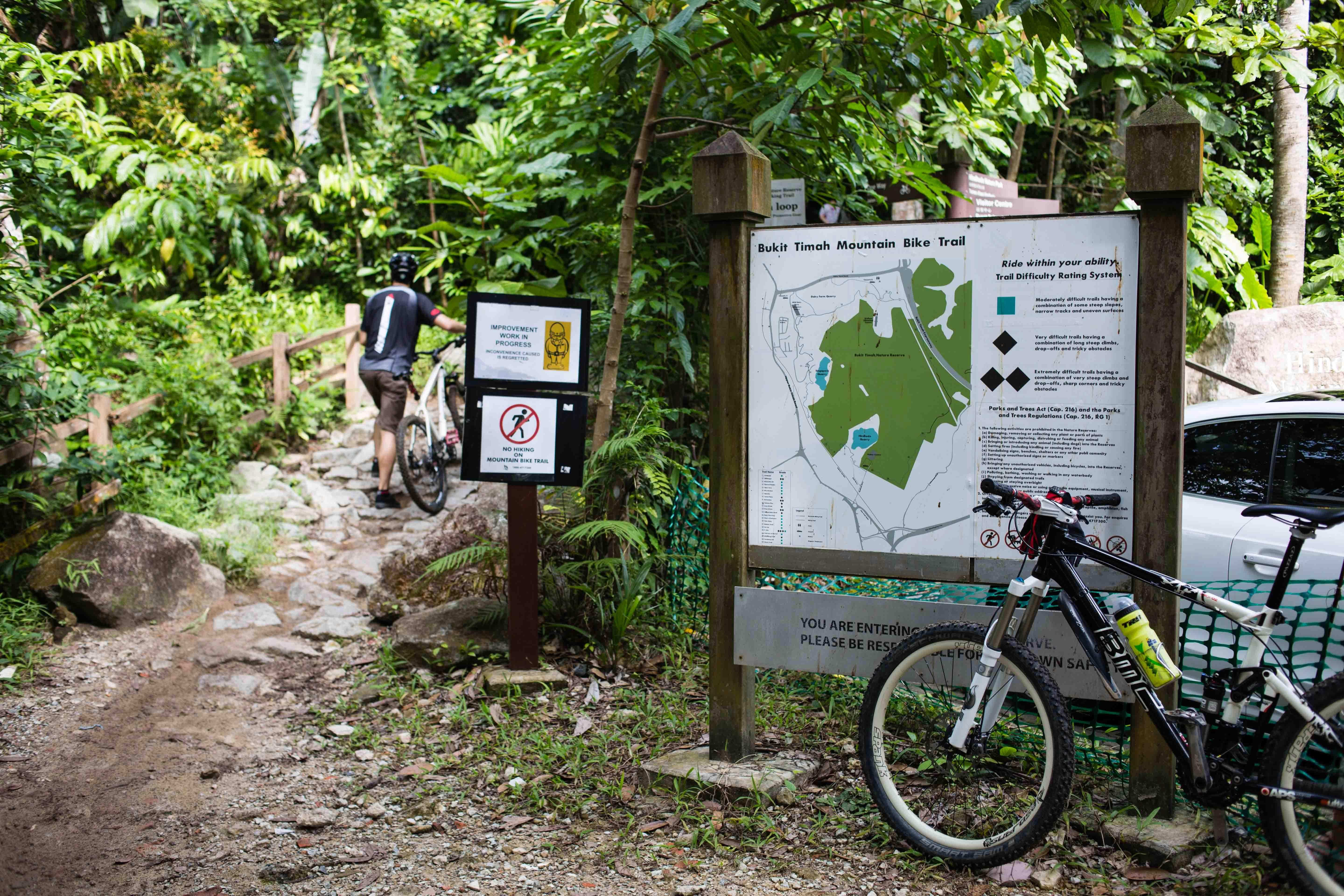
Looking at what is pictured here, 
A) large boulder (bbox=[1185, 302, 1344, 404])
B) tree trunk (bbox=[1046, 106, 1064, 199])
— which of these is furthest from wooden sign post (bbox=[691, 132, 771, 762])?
tree trunk (bbox=[1046, 106, 1064, 199])

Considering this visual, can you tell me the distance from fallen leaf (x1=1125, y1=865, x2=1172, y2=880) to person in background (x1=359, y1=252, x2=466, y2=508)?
21.2 feet

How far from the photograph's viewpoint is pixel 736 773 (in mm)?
3711

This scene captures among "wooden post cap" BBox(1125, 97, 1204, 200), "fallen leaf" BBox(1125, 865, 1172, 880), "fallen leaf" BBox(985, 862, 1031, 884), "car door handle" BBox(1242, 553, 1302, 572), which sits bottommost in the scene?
"fallen leaf" BBox(985, 862, 1031, 884)

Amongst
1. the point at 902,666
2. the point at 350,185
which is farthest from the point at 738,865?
the point at 350,185

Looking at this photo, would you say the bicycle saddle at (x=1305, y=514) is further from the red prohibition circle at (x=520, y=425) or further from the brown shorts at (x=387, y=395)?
the brown shorts at (x=387, y=395)

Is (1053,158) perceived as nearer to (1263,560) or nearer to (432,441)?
(432,441)

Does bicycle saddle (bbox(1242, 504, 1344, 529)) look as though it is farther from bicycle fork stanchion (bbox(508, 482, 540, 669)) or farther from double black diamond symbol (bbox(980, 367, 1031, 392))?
bicycle fork stanchion (bbox(508, 482, 540, 669))

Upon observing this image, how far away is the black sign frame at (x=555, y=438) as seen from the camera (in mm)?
5047

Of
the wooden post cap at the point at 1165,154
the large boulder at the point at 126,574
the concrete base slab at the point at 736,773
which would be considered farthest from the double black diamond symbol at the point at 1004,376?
the large boulder at the point at 126,574

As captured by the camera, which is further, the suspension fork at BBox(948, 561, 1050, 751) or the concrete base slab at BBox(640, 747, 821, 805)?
the concrete base slab at BBox(640, 747, 821, 805)

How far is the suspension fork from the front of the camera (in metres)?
3.07

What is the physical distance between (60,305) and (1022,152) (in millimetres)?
10220

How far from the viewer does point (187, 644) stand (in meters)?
5.78

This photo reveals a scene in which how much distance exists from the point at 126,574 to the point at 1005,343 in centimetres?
522
